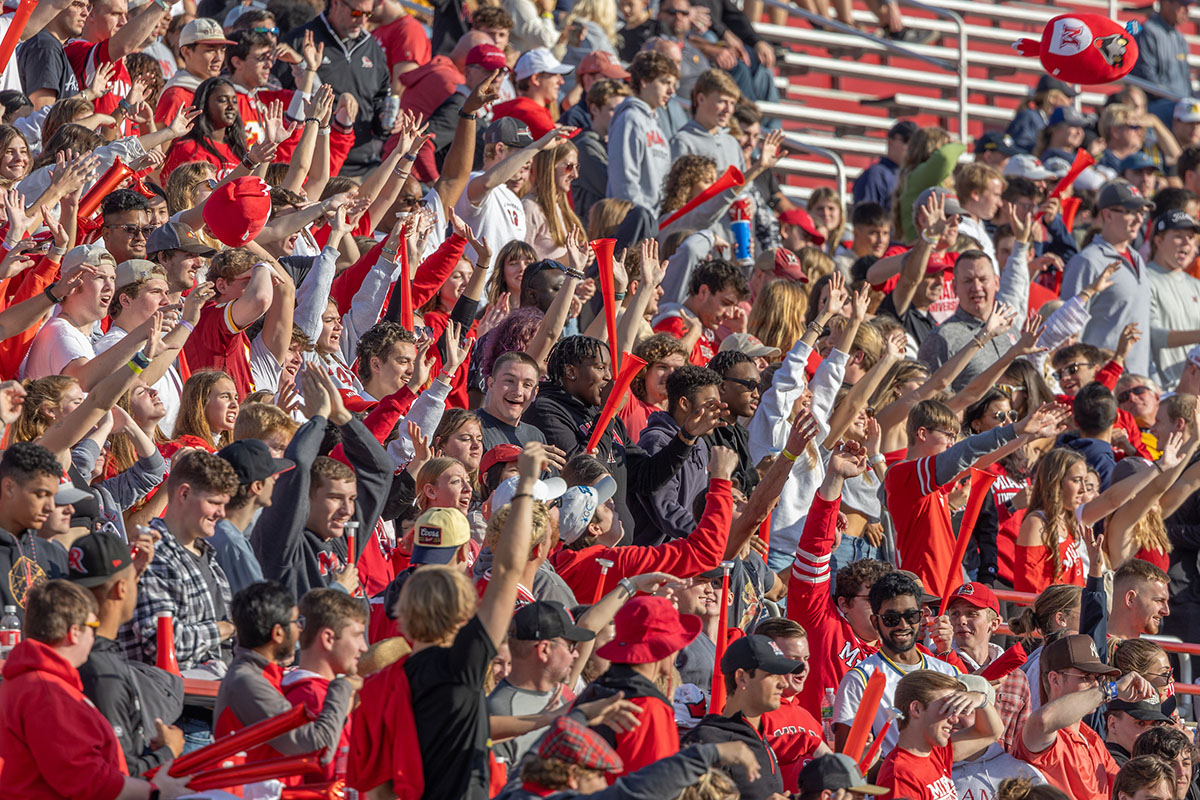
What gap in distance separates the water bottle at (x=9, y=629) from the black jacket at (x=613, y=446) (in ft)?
8.67

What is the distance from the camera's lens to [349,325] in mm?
9500

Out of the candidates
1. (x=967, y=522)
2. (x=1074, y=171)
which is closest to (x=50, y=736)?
(x=967, y=522)

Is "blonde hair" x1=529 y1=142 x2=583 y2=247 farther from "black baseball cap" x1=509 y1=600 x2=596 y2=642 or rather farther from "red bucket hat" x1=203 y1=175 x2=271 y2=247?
"black baseball cap" x1=509 y1=600 x2=596 y2=642

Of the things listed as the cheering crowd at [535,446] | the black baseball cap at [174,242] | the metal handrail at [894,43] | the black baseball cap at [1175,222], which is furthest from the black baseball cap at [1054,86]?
the black baseball cap at [174,242]

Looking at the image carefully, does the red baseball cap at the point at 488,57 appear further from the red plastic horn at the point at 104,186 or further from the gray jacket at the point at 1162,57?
the gray jacket at the point at 1162,57

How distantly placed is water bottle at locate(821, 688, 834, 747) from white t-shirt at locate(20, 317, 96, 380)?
3.17 meters

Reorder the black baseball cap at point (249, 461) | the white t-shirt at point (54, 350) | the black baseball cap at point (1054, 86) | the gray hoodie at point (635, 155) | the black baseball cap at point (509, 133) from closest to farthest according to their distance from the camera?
the black baseball cap at point (249, 461), the white t-shirt at point (54, 350), the black baseball cap at point (509, 133), the gray hoodie at point (635, 155), the black baseball cap at point (1054, 86)

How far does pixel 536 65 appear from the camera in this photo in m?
12.2

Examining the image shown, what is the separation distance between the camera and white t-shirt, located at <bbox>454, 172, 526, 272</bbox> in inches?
413

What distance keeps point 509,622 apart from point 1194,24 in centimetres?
1806

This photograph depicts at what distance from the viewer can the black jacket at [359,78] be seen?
12023 mm

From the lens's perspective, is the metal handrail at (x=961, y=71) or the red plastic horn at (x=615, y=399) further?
the metal handrail at (x=961, y=71)

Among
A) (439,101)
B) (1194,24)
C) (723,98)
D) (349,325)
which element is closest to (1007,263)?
(723,98)

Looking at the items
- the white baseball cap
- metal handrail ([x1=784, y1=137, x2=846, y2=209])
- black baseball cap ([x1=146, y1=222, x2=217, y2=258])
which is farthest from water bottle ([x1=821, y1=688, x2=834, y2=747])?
metal handrail ([x1=784, y1=137, x2=846, y2=209])
